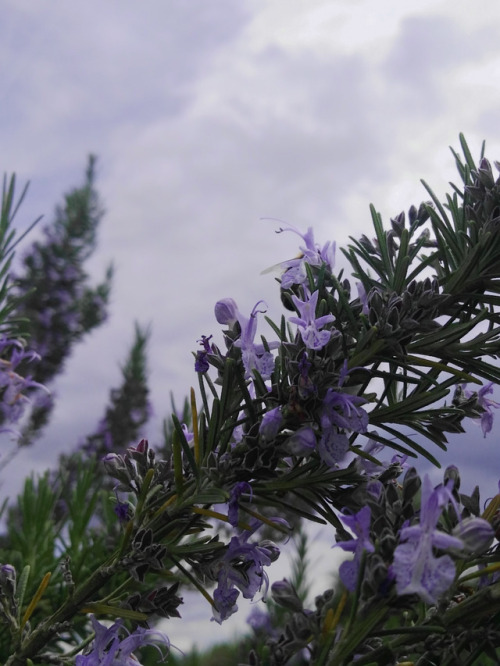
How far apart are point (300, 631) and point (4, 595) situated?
28 cm

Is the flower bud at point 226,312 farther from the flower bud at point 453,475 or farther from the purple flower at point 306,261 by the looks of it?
the flower bud at point 453,475

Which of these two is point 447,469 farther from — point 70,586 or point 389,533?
point 70,586

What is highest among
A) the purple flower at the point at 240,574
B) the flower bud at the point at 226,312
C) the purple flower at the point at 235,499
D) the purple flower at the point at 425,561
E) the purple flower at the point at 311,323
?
the flower bud at the point at 226,312

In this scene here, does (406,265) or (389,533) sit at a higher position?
(406,265)

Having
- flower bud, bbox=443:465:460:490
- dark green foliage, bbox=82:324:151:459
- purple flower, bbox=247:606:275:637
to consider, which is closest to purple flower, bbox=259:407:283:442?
flower bud, bbox=443:465:460:490

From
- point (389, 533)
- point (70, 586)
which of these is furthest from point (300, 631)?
point (70, 586)

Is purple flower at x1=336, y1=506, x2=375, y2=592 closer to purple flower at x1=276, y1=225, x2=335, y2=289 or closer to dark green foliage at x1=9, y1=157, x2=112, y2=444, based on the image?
purple flower at x1=276, y1=225, x2=335, y2=289

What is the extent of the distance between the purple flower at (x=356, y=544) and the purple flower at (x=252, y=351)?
5.6 inches

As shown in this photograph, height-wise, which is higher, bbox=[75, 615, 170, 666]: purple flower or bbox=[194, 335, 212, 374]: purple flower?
bbox=[194, 335, 212, 374]: purple flower

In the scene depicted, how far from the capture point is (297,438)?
1.51ft

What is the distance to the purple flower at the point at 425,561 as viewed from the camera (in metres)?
0.35

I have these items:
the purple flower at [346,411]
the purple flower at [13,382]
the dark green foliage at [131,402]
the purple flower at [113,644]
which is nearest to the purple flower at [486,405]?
the purple flower at [346,411]

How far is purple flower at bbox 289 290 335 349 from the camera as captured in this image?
48 centimetres

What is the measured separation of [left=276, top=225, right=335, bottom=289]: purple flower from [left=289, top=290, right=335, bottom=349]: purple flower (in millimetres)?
71
